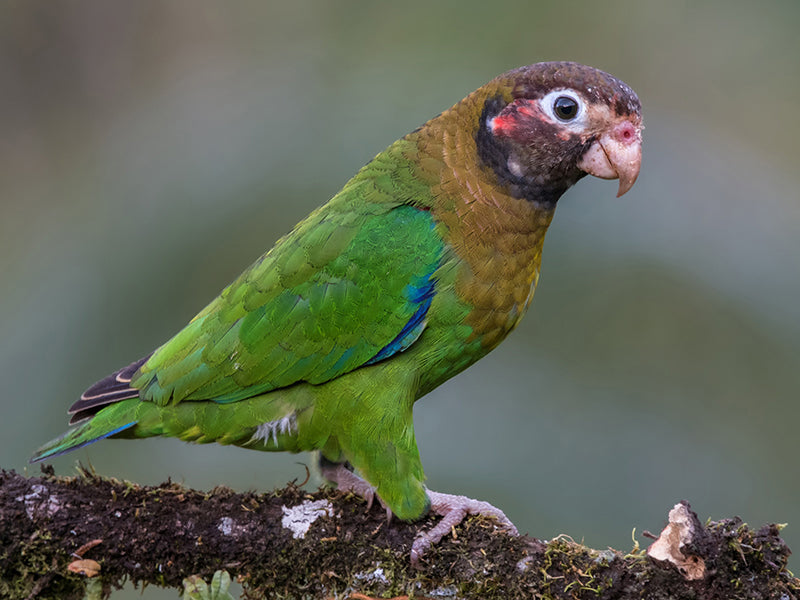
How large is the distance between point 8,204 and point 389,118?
5214 mm

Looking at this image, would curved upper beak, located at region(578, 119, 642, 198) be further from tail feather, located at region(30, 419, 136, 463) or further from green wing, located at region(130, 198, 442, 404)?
tail feather, located at region(30, 419, 136, 463)

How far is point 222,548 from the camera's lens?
3789 mm

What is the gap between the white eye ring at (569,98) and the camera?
4.21m

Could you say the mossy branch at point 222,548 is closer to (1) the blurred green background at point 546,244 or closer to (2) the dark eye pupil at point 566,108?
(1) the blurred green background at point 546,244

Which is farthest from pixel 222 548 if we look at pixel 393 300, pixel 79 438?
Result: pixel 393 300

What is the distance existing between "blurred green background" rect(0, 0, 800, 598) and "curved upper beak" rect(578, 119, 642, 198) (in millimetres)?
2080

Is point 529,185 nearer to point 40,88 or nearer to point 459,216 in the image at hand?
point 459,216

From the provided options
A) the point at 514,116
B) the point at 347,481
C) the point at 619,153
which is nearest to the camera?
the point at 619,153

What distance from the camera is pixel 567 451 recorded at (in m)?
6.44

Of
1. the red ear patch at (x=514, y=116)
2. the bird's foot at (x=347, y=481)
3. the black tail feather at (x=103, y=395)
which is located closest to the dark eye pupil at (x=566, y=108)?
the red ear patch at (x=514, y=116)

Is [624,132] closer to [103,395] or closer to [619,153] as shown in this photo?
[619,153]

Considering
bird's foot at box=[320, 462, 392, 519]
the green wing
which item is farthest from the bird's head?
bird's foot at box=[320, 462, 392, 519]

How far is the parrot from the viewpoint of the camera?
165 inches

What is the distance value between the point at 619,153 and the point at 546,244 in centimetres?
296
